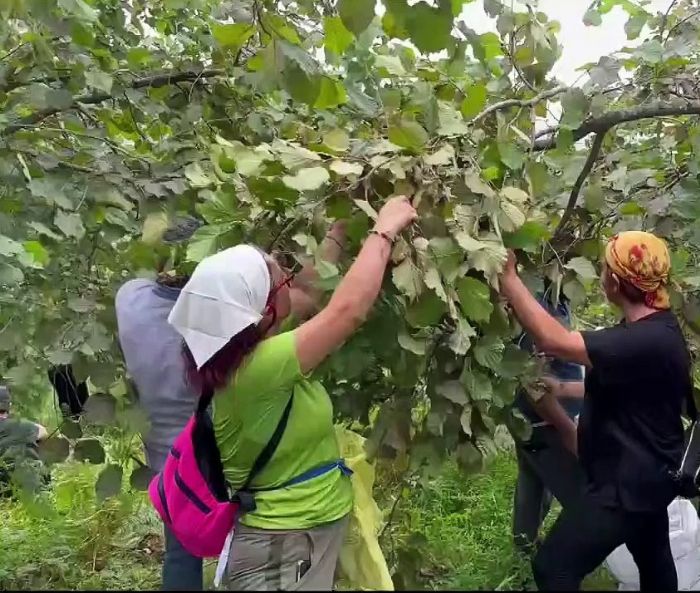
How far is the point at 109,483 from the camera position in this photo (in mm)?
1826

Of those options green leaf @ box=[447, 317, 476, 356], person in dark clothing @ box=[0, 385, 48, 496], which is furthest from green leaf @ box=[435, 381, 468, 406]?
person in dark clothing @ box=[0, 385, 48, 496]

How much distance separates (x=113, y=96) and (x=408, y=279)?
122cm

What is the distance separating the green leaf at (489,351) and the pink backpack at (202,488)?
1.29 ft

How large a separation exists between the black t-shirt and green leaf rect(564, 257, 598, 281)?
0.39 ft

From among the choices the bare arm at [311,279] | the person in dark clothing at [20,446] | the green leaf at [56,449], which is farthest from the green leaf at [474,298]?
the person in dark clothing at [20,446]

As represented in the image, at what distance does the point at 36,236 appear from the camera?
211 centimetres

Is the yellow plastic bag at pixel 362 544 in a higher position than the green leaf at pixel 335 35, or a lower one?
lower

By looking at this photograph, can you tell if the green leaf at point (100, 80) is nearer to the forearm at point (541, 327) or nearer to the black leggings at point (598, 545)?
the forearm at point (541, 327)

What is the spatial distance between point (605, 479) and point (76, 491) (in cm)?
206

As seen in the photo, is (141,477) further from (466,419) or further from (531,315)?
(531,315)

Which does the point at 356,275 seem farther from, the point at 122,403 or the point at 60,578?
the point at 60,578

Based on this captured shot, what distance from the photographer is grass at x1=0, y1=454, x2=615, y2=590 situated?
8.87 ft

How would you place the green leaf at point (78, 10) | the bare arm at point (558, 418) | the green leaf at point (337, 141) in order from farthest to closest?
the bare arm at point (558, 418), the green leaf at point (78, 10), the green leaf at point (337, 141)

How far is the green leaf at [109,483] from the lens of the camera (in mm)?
1819
